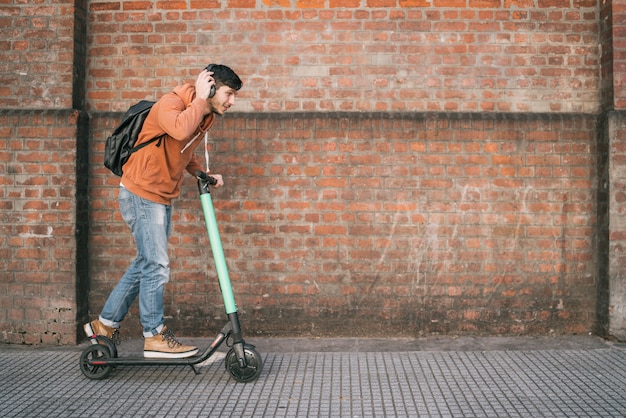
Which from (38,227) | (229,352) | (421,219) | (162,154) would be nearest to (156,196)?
(162,154)

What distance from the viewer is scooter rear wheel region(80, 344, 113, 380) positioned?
3.93 m

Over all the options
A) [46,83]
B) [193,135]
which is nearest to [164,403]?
[193,135]

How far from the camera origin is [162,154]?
3.88 metres

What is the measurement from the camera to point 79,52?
198 inches

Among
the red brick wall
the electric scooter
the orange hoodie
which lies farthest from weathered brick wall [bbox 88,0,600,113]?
the electric scooter

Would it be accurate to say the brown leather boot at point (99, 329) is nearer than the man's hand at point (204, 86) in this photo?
No

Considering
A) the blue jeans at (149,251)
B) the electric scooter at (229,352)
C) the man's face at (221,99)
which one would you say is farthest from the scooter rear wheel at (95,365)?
the man's face at (221,99)

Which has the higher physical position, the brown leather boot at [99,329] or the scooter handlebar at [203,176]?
the scooter handlebar at [203,176]

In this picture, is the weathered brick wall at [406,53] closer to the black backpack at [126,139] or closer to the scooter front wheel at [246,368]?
the black backpack at [126,139]

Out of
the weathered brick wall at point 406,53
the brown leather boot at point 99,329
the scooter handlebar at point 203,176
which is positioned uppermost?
the weathered brick wall at point 406,53

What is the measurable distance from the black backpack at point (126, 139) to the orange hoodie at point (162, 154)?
0.04 m

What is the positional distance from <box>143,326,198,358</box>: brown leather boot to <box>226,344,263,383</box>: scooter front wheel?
30 cm

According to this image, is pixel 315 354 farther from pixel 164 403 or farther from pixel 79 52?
pixel 79 52

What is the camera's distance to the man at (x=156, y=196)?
383 cm
